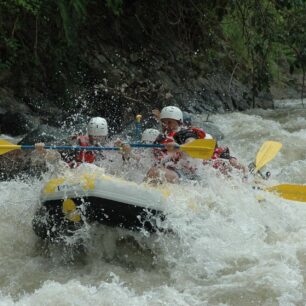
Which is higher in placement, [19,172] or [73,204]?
[73,204]

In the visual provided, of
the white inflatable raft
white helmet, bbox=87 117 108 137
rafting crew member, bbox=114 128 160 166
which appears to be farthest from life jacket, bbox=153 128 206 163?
the white inflatable raft

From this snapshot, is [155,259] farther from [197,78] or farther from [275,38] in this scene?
[197,78]

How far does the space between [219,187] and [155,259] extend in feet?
3.54

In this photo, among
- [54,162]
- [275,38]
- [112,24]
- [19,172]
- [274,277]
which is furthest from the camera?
[112,24]

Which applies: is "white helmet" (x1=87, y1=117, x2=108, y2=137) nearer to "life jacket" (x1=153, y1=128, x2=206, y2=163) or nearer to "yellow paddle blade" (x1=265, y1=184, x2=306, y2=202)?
"life jacket" (x1=153, y1=128, x2=206, y2=163)

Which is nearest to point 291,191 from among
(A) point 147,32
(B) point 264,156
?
(B) point 264,156

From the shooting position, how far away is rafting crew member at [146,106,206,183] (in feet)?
18.1

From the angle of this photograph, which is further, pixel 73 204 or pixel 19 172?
pixel 19 172

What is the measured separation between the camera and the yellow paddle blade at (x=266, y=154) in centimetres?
714

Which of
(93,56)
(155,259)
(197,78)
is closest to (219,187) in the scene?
(155,259)

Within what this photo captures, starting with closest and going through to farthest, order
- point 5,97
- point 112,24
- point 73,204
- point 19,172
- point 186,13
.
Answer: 1. point 73,204
2. point 19,172
3. point 5,97
4. point 112,24
5. point 186,13

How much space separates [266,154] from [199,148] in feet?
6.86

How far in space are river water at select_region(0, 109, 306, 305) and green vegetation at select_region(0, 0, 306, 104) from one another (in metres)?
4.35

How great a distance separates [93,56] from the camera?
11289mm
